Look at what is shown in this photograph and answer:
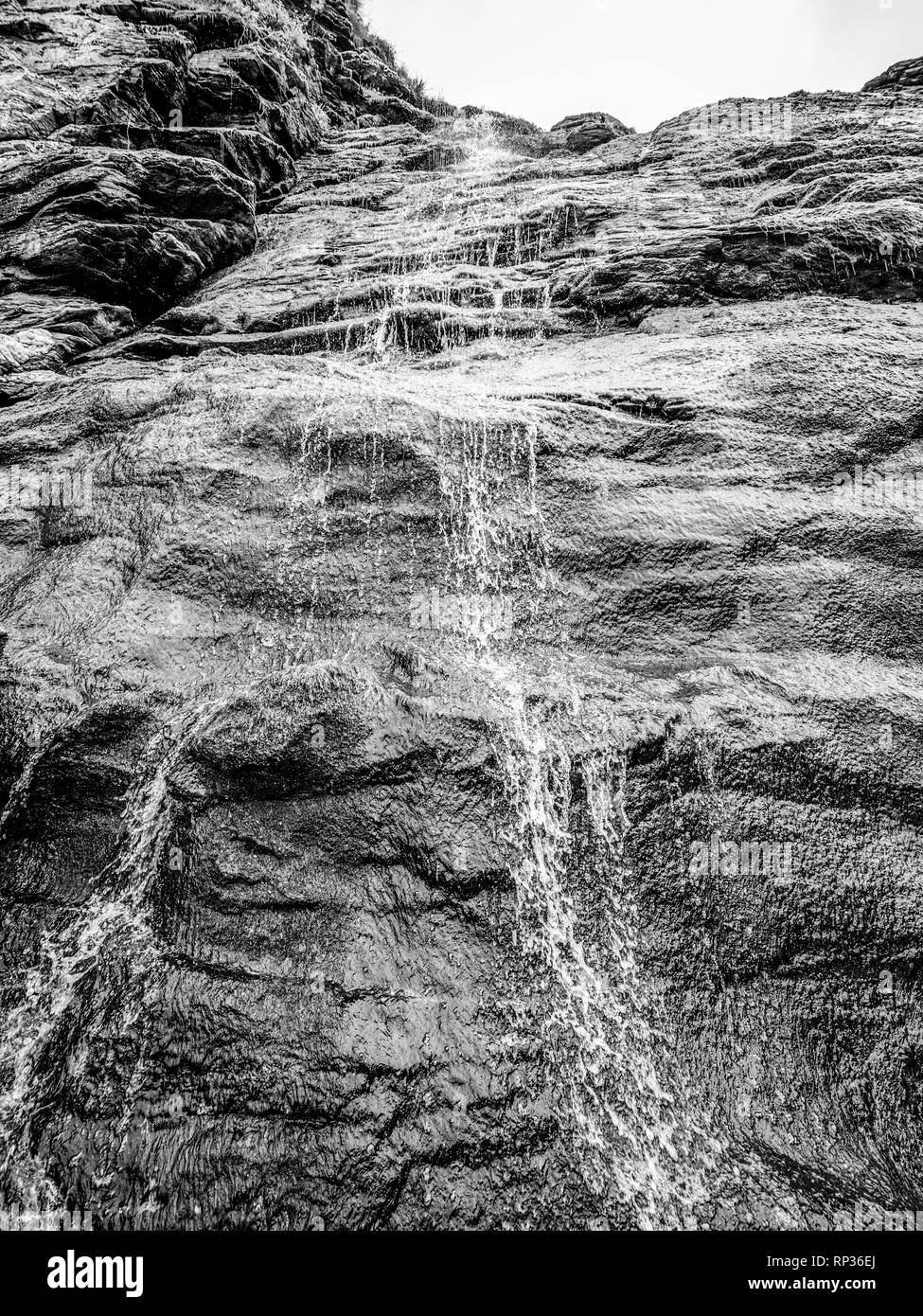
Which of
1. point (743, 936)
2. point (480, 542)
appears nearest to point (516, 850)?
point (743, 936)

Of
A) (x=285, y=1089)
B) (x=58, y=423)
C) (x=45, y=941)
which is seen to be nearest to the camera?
(x=285, y=1089)

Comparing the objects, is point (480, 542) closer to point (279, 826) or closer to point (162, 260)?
point (279, 826)

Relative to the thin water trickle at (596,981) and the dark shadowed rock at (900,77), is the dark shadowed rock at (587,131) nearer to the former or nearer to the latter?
the dark shadowed rock at (900,77)

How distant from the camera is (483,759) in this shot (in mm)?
4711

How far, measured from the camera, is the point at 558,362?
27.6ft

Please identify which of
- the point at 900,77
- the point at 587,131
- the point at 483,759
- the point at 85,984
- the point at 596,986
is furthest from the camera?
the point at 587,131

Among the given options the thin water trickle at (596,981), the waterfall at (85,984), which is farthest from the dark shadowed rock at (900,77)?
the waterfall at (85,984)

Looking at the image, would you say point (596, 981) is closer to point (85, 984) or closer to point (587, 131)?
point (85, 984)

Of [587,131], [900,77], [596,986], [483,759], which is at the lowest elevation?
[596,986]

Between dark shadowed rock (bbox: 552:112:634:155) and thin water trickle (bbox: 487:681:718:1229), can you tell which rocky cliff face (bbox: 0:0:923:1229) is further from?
dark shadowed rock (bbox: 552:112:634:155)

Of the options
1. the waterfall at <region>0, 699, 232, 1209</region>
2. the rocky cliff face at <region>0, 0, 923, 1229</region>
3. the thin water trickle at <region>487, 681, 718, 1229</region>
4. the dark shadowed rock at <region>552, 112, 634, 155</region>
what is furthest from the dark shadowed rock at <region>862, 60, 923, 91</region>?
the waterfall at <region>0, 699, 232, 1209</region>

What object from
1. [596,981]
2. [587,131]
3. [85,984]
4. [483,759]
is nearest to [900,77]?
[587,131]

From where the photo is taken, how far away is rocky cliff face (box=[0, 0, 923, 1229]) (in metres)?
3.57
